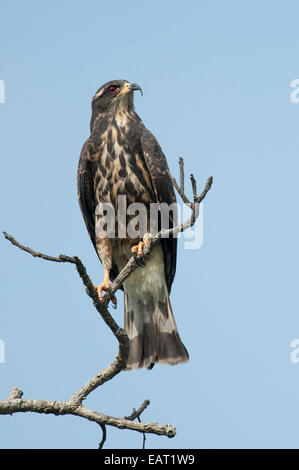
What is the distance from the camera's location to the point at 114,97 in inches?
303

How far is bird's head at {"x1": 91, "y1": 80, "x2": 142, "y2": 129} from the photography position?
7645 millimetres

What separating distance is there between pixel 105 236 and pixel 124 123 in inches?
48.2

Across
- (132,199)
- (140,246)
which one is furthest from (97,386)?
(132,199)

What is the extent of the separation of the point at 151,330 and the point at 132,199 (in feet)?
4.54

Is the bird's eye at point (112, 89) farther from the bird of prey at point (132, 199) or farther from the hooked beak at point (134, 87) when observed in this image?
the hooked beak at point (134, 87)

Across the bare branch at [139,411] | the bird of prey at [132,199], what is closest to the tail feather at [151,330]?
the bird of prey at [132,199]

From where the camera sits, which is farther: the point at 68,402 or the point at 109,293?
the point at 109,293

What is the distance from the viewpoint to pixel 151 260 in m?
7.45

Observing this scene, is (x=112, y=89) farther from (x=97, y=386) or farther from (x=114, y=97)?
(x=97, y=386)

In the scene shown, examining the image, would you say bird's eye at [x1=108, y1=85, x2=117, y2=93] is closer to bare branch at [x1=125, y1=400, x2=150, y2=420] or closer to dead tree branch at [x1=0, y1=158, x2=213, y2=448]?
dead tree branch at [x1=0, y1=158, x2=213, y2=448]

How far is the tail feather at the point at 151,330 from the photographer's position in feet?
23.1

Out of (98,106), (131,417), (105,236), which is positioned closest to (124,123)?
(98,106)

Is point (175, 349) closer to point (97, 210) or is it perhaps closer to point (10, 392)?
point (97, 210)
